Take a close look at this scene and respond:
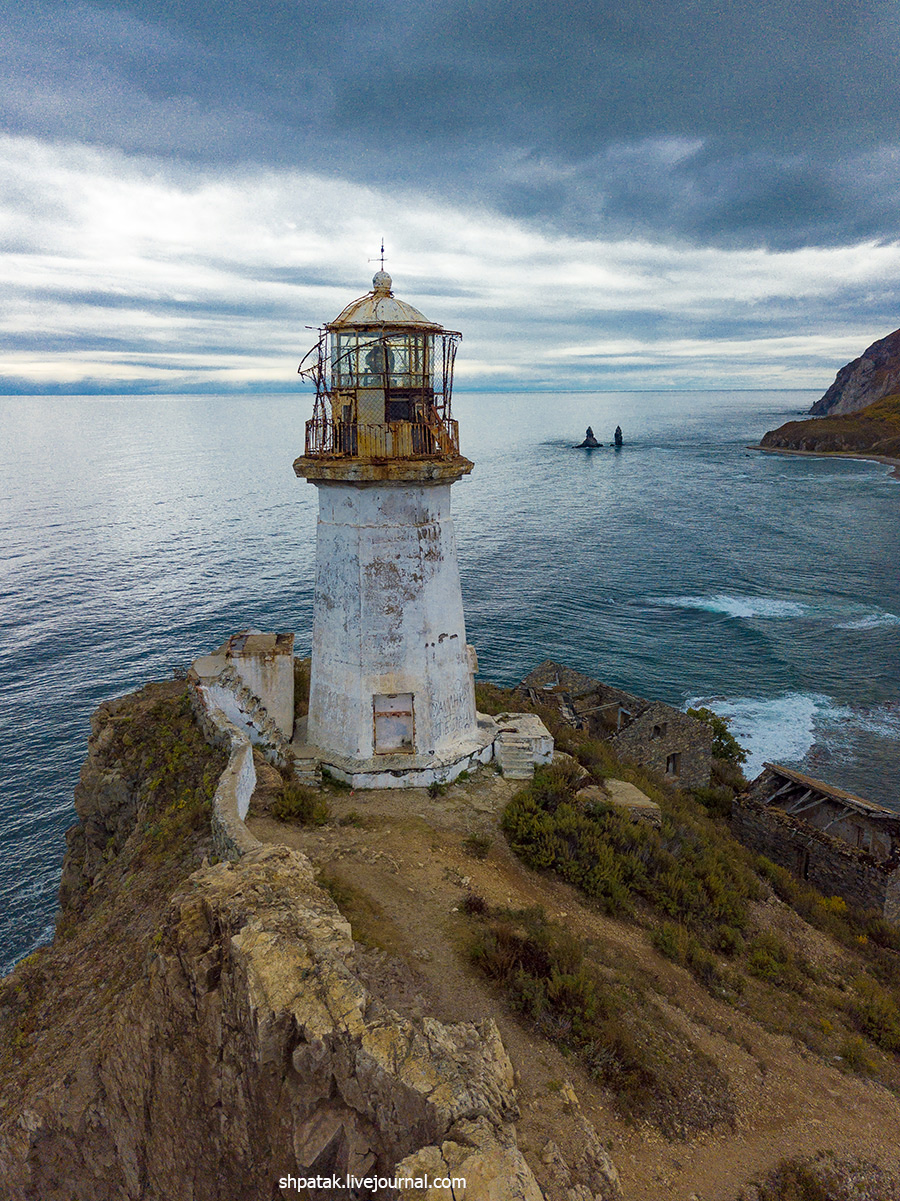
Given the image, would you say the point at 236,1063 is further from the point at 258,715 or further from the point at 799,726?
the point at 799,726

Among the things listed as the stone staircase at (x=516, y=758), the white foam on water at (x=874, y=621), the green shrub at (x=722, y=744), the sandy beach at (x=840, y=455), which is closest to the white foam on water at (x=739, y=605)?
the white foam on water at (x=874, y=621)

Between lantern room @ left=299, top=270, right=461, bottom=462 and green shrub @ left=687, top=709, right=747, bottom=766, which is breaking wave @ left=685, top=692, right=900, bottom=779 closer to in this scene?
green shrub @ left=687, top=709, right=747, bottom=766

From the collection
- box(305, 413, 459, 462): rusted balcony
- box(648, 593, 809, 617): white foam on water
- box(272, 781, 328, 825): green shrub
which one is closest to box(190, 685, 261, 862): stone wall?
box(272, 781, 328, 825): green shrub

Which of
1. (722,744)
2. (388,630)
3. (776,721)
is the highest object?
(388,630)

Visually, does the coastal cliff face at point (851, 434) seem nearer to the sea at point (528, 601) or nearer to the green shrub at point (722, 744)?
the sea at point (528, 601)

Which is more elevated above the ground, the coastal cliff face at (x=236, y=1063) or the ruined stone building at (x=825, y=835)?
the coastal cliff face at (x=236, y=1063)

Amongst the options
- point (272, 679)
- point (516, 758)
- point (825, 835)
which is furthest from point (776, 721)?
point (272, 679)

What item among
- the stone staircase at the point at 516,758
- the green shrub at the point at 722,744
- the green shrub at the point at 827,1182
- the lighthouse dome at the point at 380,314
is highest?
the lighthouse dome at the point at 380,314
